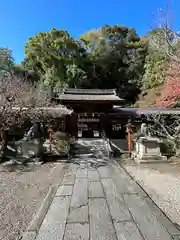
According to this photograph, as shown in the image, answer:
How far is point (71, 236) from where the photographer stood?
282cm

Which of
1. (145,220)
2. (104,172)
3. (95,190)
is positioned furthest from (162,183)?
(145,220)

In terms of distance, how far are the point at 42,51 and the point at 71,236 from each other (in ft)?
72.6

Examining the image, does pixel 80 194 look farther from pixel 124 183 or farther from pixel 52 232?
pixel 52 232

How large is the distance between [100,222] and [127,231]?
471 mm

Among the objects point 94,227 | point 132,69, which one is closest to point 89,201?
point 94,227

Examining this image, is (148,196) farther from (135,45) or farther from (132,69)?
(135,45)

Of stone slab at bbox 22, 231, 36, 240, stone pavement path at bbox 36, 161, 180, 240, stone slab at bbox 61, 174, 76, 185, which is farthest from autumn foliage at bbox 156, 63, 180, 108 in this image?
stone slab at bbox 22, 231, 36, 240

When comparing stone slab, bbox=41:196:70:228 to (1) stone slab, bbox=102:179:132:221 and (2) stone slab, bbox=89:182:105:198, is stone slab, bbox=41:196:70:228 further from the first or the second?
(1) stone slab, bbox=102:179:132:221

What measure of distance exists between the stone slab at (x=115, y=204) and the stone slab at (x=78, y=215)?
470 millimetres

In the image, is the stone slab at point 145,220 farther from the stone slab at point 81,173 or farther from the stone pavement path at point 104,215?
the stone slab at point 81,173

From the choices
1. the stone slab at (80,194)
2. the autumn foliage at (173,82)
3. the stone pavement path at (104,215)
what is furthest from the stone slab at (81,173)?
the autumn foliage at (173,82)

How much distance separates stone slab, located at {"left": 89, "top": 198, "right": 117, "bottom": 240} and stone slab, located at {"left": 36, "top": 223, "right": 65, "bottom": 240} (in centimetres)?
46

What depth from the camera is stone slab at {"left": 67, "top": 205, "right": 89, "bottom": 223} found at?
3.27m

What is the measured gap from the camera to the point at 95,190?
4.74 metres
